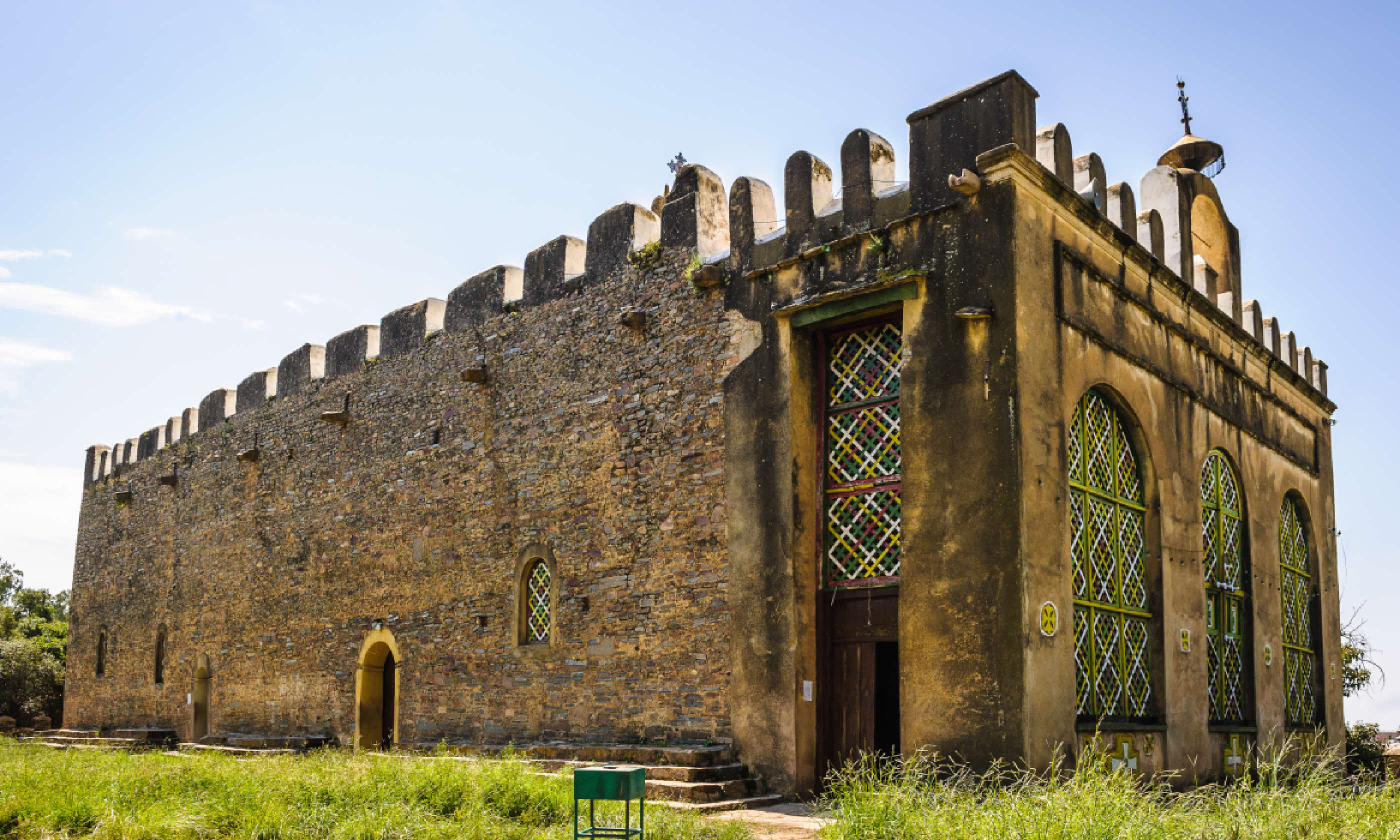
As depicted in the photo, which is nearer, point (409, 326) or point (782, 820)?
point (782, 820)

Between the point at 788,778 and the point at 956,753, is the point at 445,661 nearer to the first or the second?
the point at 788,778

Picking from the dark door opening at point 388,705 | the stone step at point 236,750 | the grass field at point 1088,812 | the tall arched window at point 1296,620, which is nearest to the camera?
the grass field at point 1088,812

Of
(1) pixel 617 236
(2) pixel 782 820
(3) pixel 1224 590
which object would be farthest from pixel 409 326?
(3) pixel 1224 590

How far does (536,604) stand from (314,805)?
15.8 feet

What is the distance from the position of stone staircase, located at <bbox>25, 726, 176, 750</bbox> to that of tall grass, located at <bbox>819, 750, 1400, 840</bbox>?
44.4 feet

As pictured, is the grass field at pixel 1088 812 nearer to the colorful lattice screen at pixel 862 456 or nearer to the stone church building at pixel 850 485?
the stone church building at pixel 850 485

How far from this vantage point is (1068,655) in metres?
8.95

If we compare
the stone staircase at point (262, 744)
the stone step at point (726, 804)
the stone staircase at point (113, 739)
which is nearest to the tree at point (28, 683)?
the stone staircase at point (113, 739)

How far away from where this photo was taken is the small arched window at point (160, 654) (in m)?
19.4

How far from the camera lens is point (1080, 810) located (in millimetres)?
6191

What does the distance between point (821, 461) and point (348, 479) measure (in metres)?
7.85

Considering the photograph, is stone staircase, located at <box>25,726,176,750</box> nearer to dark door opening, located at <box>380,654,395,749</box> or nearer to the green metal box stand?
dark door opening, located at <box>380,654,395,749</box>

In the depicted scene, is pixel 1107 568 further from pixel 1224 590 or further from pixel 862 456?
pixel 1224 590

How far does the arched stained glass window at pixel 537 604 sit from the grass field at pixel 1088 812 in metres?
4.95
